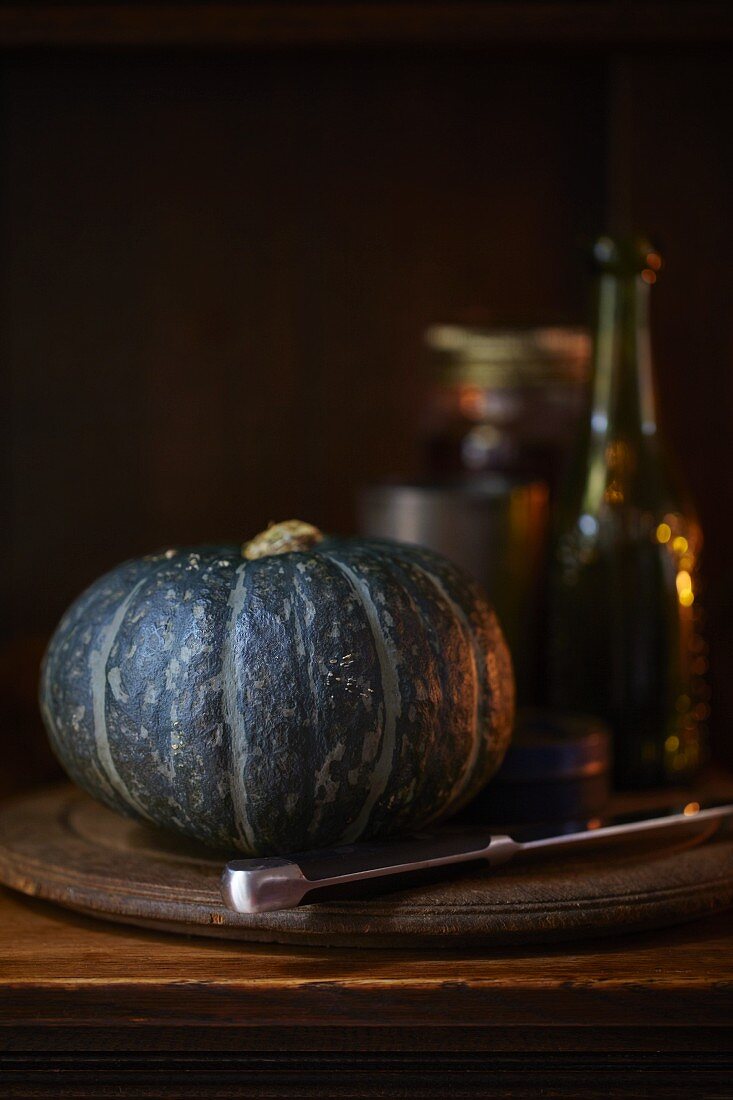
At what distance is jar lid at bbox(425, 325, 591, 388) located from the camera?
1.21m

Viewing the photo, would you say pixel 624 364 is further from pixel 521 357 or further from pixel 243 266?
pixel 243 266

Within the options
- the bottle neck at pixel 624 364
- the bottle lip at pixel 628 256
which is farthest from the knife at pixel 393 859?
the bottle lip at pixel 628 256

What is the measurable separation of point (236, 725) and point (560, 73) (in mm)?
898

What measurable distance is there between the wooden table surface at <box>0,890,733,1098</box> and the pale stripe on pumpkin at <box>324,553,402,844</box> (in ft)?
0.37

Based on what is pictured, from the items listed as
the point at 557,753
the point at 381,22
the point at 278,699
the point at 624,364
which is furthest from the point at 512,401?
the point at 278,699

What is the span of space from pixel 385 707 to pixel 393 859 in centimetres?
8

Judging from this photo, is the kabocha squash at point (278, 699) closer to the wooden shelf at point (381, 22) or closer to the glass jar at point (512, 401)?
the glass jar at point (512, 401)

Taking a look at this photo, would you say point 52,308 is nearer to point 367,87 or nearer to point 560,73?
point 367,87

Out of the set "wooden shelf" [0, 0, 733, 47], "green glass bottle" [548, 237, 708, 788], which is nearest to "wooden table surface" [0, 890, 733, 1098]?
"green glass bottle" [548, 237, 708, 788]

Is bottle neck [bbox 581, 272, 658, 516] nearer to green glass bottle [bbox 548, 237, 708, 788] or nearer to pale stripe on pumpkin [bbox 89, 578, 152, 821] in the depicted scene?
green glass bottle [bbox 548, 237, 708, 788]

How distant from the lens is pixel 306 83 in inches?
49.6

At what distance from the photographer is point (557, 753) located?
31.3 inches

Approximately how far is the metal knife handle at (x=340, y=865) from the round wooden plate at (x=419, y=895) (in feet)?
0.05

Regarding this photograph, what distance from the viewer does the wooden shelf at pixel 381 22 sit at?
111cm
